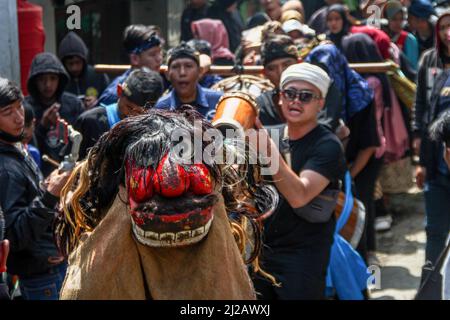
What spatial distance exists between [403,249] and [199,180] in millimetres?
5359

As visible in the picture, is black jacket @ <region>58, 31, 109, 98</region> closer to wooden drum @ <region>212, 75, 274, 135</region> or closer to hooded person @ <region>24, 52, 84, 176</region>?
hooded person @ <region>24, 52, 84, 176</region>


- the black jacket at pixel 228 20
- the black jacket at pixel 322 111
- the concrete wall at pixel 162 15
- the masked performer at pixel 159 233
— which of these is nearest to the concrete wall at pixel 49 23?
the concrete wall at pixel 162 15

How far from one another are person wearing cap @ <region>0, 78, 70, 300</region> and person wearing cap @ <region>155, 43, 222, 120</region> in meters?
0.93

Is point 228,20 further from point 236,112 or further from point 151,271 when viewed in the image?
point 151,271

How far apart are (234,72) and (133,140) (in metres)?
3.94

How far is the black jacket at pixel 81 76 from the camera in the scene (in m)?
6.68

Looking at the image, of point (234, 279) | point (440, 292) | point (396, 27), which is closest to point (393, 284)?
point (396, 27)

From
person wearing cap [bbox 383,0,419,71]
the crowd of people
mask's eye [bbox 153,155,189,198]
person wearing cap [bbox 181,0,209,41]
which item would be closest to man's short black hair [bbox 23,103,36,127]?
the crowd of people

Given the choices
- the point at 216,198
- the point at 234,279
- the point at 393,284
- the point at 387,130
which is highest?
the point at 216,198

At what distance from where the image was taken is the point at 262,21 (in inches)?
351

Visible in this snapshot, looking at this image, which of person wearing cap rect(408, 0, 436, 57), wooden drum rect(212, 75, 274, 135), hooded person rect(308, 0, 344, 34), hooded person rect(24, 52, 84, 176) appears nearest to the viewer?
wooden drum rect(212, 75, 274, 135)

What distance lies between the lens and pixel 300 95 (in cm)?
431

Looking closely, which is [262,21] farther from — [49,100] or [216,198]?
[216,198]

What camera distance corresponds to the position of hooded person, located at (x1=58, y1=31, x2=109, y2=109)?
6.68 metres
